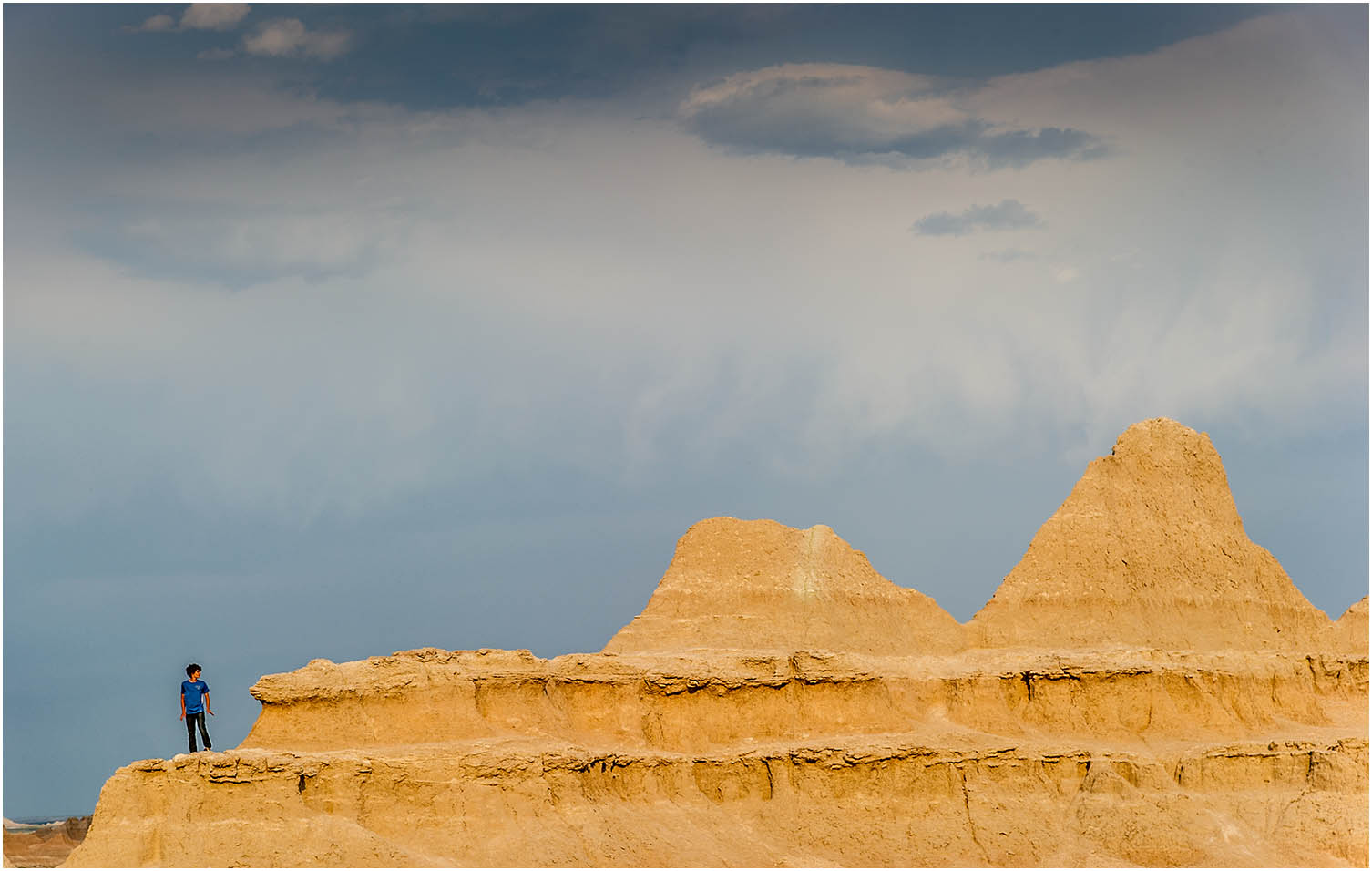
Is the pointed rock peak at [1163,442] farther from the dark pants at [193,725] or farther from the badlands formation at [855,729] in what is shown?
the dark pants at [193,725]

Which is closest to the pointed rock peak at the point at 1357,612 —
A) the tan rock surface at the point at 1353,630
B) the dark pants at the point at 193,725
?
the tan rock surface at the point at 1353,630

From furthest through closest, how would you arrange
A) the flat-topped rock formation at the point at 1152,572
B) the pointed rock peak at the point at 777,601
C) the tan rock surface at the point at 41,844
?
the tan rock surface at the point at 41,844, the flat-topped rock formation at the point at 1152,572, the pointed rock peak at the point at 777,601

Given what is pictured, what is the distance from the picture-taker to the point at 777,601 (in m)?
76.8

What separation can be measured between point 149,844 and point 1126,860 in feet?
100

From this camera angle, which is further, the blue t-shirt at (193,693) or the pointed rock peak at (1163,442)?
the pointed rock peak at (1163,442)

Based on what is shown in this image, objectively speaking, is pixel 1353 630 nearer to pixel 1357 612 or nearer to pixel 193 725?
pixel 1357 612

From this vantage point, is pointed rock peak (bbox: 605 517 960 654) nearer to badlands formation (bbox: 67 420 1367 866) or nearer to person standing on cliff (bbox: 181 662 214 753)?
badlands formation (bbox: 67 420 1367 866)

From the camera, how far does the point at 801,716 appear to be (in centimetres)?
6912

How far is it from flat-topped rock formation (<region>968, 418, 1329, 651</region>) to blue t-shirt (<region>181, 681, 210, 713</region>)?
121 feet

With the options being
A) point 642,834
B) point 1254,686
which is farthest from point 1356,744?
point 642,834

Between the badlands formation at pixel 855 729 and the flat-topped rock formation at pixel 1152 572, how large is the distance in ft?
0.39

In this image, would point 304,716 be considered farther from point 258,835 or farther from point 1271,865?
point 1271,865

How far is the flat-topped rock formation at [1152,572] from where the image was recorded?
78.6 meters

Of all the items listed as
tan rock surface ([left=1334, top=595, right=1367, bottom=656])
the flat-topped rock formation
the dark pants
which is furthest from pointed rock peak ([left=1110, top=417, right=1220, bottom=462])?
the dark pants
